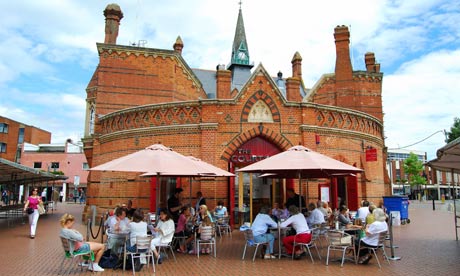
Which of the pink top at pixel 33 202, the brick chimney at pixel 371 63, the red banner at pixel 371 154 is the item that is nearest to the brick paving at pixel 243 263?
the pink top at pixel 33 202

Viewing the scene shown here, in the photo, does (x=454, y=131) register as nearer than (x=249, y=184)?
No

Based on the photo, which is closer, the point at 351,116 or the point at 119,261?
the point at 119,261

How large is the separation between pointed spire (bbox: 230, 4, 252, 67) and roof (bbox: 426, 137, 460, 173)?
38.4 m

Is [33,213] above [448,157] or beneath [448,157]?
beneath

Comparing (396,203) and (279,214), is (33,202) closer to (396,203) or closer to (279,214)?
(279,214)

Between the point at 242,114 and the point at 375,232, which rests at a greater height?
the point at 242,114

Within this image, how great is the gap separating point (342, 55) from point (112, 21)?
14.1m

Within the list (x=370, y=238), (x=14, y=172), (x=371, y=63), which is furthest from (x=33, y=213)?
(x=371, y=63)

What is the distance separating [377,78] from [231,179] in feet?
49.0

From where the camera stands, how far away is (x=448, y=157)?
11.2 metres

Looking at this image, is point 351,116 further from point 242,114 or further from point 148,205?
point 148,205

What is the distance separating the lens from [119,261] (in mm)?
7867

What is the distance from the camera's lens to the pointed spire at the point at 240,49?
49188mm

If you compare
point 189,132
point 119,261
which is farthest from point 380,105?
point 119,261
